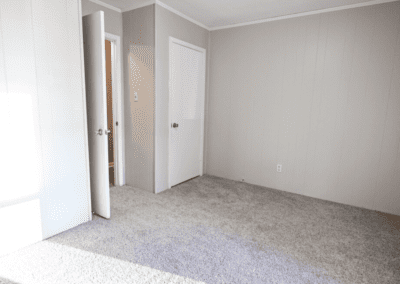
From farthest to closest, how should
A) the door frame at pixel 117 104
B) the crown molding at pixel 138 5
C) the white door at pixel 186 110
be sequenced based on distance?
the white door at pixel 186 110, the door frame at pixel 117 104, the crown molding at pixel 138 5

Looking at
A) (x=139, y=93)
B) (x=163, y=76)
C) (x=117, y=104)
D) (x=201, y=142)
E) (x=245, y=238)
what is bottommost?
(x=245, y=238)

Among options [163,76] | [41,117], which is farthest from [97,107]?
[163,76]

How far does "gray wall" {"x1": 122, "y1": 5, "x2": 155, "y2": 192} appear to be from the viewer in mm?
3014

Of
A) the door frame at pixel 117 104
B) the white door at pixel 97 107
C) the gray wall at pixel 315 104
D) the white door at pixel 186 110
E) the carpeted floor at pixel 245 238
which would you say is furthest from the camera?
the white door at pixel 186 110

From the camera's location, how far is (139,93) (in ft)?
10.4

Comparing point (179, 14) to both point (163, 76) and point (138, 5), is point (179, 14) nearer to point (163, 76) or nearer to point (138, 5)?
point (138, 5)

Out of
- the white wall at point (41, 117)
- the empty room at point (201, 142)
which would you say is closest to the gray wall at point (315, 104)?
the empty room at point (201, 142)

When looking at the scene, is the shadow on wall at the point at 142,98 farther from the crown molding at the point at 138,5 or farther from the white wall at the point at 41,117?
the white wall at the point at 41,117

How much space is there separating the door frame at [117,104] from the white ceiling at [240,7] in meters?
0.49

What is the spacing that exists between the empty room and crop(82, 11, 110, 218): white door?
0.02m

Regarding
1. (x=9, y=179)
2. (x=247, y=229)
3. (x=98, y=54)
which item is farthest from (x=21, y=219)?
(x=247, y=229)

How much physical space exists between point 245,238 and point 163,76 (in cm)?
219

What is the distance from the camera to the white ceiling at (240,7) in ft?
9.18

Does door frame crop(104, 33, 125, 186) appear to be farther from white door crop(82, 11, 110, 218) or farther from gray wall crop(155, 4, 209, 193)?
white door crop(82, 11, 110, 218)
